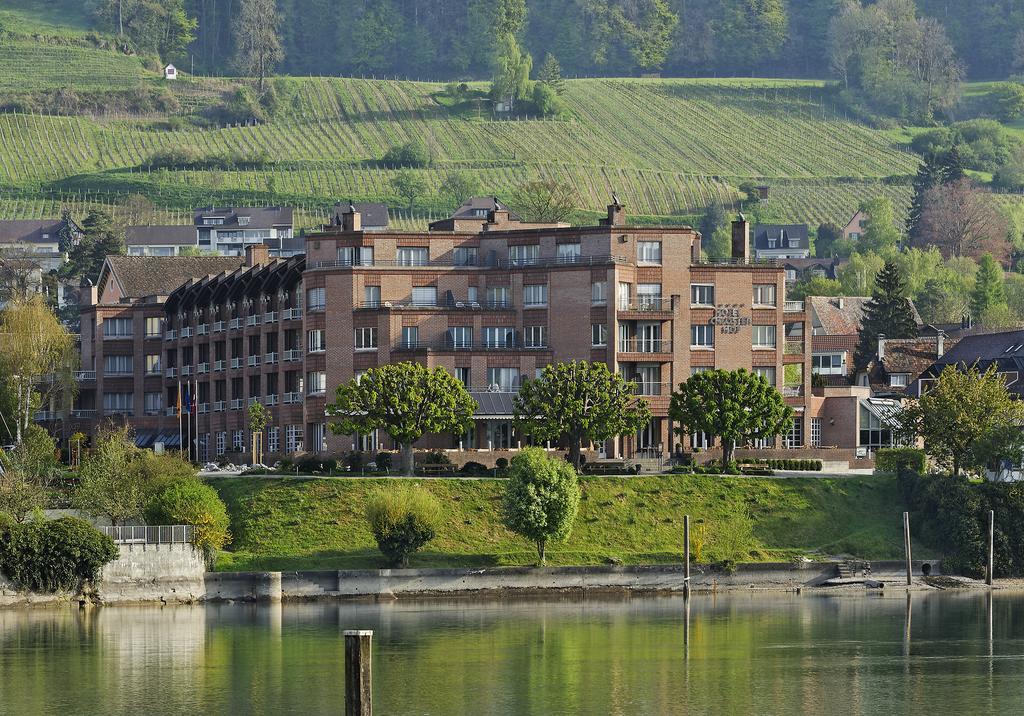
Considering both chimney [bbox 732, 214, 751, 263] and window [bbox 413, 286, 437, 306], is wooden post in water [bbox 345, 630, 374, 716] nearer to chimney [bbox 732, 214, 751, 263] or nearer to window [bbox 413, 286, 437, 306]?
window [bbox 413, 286, 437, 306]

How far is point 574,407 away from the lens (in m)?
154

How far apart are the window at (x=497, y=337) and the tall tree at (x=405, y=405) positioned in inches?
416

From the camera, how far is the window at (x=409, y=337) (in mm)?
165250

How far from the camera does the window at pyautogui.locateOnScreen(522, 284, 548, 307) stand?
16775cm

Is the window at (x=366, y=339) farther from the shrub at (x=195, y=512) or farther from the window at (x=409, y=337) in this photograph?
the shrub at (x=195, y=512)

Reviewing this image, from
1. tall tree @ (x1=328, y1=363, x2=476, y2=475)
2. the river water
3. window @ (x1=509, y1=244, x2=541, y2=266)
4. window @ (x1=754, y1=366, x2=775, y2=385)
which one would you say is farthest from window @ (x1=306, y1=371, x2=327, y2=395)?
the river water

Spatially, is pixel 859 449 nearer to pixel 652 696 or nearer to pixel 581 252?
pixel 581 252

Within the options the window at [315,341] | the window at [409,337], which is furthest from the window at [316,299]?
the window at [409,337]

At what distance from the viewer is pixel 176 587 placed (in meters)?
134

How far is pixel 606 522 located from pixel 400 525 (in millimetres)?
16588

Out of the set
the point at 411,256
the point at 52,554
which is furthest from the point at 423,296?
the point at 52,554

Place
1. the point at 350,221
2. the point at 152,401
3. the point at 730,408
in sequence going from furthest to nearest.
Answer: the point at 152,401 < the point at 350,221 < the point at 730,408

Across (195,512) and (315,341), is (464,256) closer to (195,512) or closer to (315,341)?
(315,341)

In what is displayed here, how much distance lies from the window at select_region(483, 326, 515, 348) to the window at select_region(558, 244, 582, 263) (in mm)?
7197
